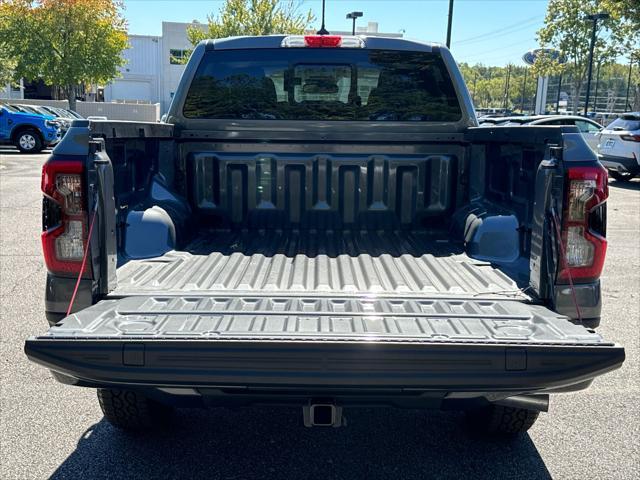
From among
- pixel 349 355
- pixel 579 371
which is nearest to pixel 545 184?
pixel 579 371

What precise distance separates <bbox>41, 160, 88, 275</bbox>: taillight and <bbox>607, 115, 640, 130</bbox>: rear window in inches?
614

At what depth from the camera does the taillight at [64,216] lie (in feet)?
8.63

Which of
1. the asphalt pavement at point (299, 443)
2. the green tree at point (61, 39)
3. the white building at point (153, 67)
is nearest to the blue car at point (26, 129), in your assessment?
the green tree at point (61, 39)

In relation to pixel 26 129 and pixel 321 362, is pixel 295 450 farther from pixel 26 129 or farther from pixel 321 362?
pixel 26 129

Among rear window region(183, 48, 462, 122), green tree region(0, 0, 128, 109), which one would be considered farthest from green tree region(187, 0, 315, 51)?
rear window region(183, 48, 462, 122)

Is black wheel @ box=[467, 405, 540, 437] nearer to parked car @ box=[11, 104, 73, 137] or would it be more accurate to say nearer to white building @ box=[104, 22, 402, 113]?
parked car @ box=[11, 104, 73, 137]

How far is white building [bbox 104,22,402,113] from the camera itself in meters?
51.9

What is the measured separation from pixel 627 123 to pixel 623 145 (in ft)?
2.13

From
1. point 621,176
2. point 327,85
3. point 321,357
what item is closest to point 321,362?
point 321,357

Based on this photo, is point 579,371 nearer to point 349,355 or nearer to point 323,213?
point 349,355

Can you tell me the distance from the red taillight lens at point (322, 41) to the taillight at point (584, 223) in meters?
2.05

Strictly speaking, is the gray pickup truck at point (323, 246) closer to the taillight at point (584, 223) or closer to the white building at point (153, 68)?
the taillight at point (584, 223)

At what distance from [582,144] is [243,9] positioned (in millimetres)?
31504

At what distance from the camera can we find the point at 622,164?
1562 centimetres
